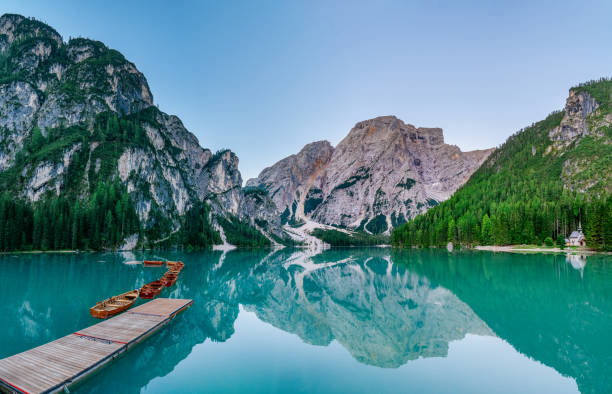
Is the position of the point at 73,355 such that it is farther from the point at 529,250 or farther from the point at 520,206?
the point at 520,206

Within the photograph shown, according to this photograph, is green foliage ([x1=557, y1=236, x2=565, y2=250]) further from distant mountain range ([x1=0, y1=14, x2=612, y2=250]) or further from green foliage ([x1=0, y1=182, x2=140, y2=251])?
green foliage ([x1=0, y1=182, x2=140, y2=251])

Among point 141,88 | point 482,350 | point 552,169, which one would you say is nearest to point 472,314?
point 482,350

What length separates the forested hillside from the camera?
7706 cm

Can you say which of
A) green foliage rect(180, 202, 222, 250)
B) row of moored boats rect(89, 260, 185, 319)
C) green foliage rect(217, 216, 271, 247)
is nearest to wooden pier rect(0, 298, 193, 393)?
row of moored boats rect(89, 260, 185, 319)

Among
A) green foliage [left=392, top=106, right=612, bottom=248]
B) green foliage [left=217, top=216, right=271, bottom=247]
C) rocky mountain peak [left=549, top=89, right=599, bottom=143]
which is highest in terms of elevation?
rocky mountain peak [left=549, top=89, right=599, bottom=143]

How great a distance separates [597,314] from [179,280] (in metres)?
35.4

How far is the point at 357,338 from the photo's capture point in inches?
632

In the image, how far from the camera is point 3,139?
120 metres

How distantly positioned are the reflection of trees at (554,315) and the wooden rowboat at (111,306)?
20878 millimetres

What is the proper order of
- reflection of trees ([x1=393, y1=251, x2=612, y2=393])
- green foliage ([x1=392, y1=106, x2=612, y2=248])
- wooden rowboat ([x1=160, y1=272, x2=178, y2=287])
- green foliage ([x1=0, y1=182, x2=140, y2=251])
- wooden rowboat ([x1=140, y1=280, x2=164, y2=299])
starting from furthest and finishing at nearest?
green foliage ([x1=392, y1=106, x2=612, y2=248]), green foliage ([x1=0, y1=182, x2=140, y2=251]), wooden rowboat ([x1=160, y1=272, x2=178, y2=287]), wooden rowboat ([x1=140, y1=280, x2=164, y2=299]), reflection of trees ([x1=393, y1=251, x2=612, y2=393])

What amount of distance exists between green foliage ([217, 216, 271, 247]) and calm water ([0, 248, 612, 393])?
13566 centimetres

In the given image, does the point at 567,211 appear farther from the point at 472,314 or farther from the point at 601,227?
the point at 472,314

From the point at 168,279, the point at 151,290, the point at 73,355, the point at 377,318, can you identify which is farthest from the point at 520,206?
the point at 73,355

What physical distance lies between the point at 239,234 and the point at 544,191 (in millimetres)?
138112
